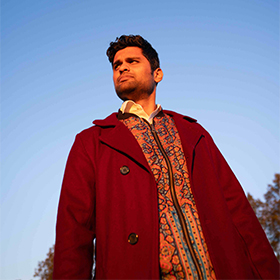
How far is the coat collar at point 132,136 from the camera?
3137 mm

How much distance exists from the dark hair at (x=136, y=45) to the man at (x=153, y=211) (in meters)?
1.25

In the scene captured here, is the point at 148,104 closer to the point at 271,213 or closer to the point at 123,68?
the point at 123,68

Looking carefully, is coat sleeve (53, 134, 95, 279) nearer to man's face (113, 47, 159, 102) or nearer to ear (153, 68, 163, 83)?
man's face (113, 47, 159, 102)

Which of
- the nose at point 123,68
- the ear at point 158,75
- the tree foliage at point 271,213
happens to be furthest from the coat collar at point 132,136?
the tree foliage at point 271,213

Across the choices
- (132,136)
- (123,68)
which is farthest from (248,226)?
(123,68)

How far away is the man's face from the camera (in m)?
4.04

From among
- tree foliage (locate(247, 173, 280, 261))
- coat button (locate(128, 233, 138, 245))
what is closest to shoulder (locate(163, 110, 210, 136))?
coat button (locate(128, 233, 138, 245))

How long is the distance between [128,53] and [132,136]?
1589mm

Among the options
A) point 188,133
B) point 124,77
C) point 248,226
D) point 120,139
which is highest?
point 124,77

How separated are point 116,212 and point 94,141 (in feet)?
3.22

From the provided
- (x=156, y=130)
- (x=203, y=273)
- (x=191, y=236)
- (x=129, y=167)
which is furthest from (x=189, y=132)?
(x=203, y=273)

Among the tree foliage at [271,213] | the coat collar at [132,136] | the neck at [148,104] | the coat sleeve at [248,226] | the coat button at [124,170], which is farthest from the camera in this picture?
the tree foliage at [271,213]

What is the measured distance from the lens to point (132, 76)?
4.07m

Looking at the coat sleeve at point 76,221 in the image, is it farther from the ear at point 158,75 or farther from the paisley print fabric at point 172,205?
the ear at point 158,75
